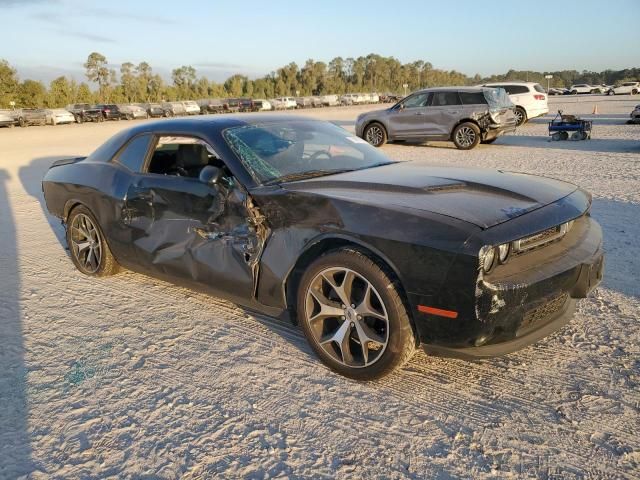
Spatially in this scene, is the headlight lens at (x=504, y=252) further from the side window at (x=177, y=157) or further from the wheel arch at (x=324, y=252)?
the side window at (x=177, y=157)

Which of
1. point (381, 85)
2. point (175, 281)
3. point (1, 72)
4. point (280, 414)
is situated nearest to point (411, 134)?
point (175, 281)

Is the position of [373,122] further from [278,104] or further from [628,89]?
[628,89]

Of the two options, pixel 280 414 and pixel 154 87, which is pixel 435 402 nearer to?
pixel 280 414

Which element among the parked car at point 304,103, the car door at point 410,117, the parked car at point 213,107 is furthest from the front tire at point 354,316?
the parked car at point 304,103

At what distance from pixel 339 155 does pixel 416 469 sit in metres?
2.50

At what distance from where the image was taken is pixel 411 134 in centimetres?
1499

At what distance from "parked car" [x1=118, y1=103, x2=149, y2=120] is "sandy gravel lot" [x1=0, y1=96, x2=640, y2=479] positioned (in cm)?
4604

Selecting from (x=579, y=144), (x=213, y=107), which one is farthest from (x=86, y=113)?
(x=579, y=144)

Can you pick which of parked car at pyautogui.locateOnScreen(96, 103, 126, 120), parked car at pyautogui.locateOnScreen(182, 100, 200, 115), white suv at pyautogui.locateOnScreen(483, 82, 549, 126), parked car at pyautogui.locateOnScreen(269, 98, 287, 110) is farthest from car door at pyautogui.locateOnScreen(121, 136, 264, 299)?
parked car at pyautogui.locateOnScreen(269, 98, 287, 110)

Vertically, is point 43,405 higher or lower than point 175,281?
lower

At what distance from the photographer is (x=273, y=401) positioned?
2.84m

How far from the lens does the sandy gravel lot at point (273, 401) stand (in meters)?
2.35

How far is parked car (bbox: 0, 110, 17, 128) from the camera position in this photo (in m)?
38.1

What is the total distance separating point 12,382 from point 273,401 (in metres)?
1.65
